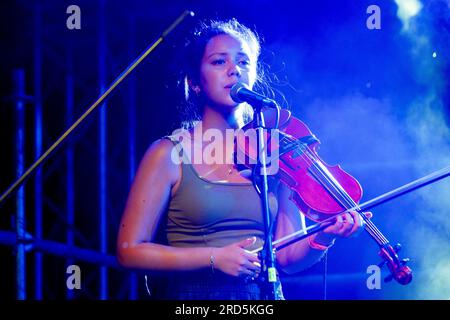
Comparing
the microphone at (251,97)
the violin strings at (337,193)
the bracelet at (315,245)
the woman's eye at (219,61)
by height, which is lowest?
the bracelet at (315,245)

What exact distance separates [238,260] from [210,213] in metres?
0.19

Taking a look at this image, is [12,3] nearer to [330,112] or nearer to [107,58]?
[107,58]

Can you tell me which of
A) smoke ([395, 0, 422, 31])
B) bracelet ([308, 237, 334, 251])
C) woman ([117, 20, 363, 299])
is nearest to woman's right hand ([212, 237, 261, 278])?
woman ([117, 20, 363, 299])

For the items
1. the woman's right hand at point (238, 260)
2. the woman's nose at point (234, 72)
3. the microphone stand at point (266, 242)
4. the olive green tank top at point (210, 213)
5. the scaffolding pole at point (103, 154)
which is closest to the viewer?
the microphone stand at point (266, 242)

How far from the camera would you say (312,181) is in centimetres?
221

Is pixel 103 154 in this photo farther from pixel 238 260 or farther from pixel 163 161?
pixel 238 260

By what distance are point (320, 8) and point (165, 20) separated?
638mm

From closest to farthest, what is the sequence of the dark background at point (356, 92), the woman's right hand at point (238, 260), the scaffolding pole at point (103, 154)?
the woman's right hand at point (238, 260)
the dark background at point (356, 92)
the scaffolding pole at point (103, 154)

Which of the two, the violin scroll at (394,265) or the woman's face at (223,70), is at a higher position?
the woman's face at (223,70)

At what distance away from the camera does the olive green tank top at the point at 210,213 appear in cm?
210

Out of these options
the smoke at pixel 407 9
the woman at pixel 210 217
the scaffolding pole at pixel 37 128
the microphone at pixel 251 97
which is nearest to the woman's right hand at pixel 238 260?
the woman at pixel 210 217

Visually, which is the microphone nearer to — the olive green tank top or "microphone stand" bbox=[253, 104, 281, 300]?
"microphone stand" bbox=[253, 104, 281, 300]

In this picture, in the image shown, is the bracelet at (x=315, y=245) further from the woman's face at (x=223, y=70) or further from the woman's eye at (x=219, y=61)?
the woman's eye at (x=219, y=61)
